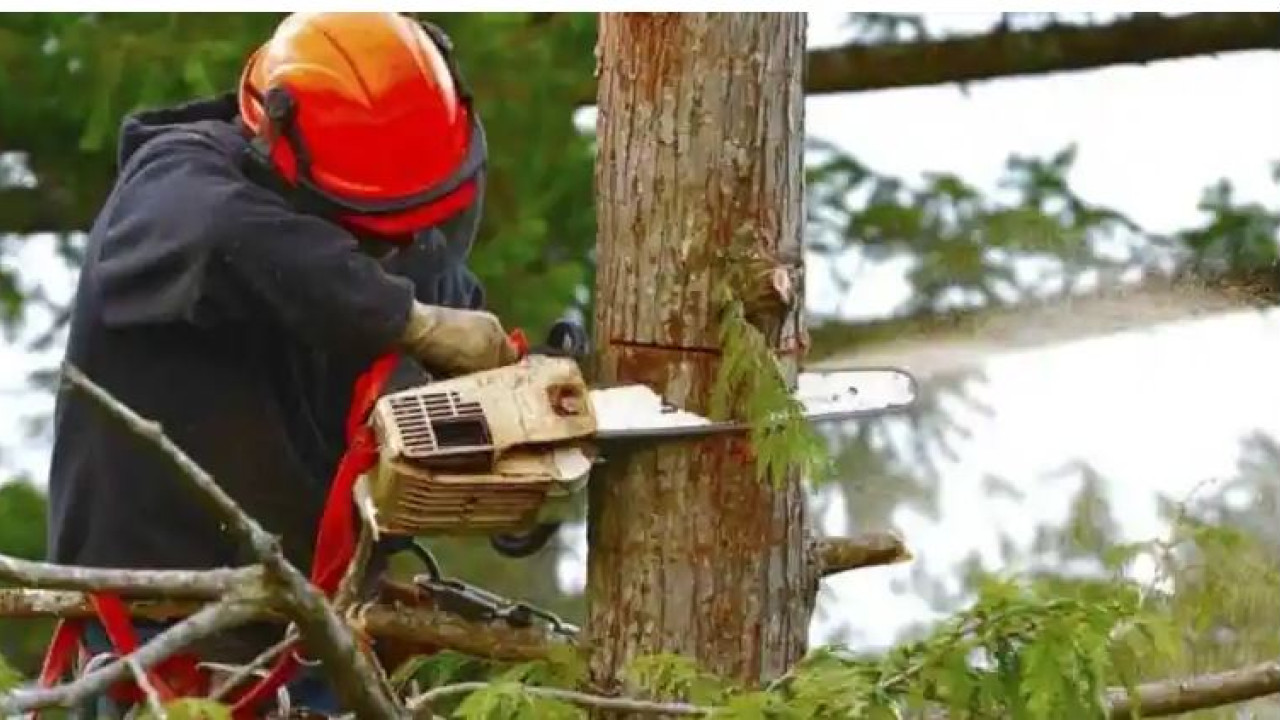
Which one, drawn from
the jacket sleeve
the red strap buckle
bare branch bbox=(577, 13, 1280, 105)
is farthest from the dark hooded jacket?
bare branch bbox=(577, 13, 1280, 105)

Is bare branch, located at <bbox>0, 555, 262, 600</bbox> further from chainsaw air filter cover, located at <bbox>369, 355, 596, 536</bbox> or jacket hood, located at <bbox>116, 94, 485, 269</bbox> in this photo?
jacket hood, located at <bbox>116, 94, 485, 269</bbox>

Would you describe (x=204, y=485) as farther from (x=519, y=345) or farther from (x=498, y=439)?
(x=519, y=345)

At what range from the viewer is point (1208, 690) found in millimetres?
2336

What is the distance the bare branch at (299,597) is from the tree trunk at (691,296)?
1.63 feet

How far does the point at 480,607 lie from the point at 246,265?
1.63ft

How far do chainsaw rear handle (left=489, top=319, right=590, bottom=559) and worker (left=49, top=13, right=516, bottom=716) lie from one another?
0.04 metres

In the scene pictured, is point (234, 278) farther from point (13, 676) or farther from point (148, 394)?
point (13, 676)

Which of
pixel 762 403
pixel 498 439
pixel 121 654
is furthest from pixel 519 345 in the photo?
pixel 121 654

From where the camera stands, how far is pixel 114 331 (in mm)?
2275

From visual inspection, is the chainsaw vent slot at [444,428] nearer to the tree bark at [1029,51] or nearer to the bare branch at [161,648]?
the bare branch at [161,648]

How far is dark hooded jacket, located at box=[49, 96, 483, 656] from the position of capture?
6.96 ft

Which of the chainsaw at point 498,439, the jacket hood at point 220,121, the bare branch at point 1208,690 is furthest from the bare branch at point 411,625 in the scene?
the bare branch at point 1208,690

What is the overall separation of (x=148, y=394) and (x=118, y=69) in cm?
159
